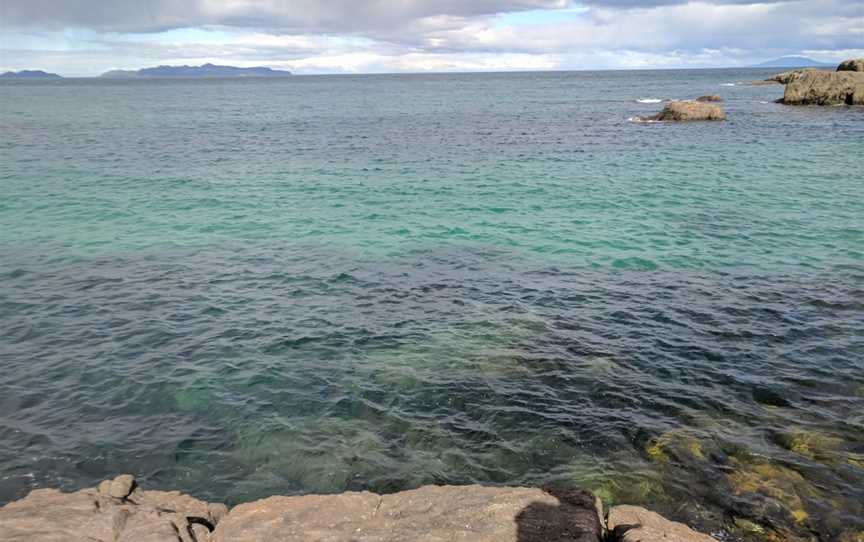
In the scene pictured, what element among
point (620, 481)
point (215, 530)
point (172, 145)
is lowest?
point (620, 481)

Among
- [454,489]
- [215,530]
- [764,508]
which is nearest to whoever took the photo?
[215,530]

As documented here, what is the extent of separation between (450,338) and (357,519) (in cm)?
987

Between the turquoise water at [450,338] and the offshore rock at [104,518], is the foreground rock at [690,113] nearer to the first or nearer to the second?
the turquoise water at [450,338]

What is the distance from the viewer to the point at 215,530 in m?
9.78

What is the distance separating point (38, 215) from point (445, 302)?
26.7 metres

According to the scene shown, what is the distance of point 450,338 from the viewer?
63.4 ft

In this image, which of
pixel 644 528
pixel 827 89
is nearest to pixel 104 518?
pixel 644 528

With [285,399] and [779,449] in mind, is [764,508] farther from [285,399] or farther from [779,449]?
[285,399]

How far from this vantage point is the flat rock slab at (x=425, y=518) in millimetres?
9154

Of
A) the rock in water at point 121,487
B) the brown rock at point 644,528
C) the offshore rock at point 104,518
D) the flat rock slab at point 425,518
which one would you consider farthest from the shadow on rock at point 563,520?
the rock in water at point 121,487

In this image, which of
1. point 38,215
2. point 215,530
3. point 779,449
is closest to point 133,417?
point 215,530

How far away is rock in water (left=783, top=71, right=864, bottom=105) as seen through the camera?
85500 millimetres

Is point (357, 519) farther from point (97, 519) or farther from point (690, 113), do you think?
point (690, 113)

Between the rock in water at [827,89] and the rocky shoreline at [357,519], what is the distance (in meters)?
97.9
